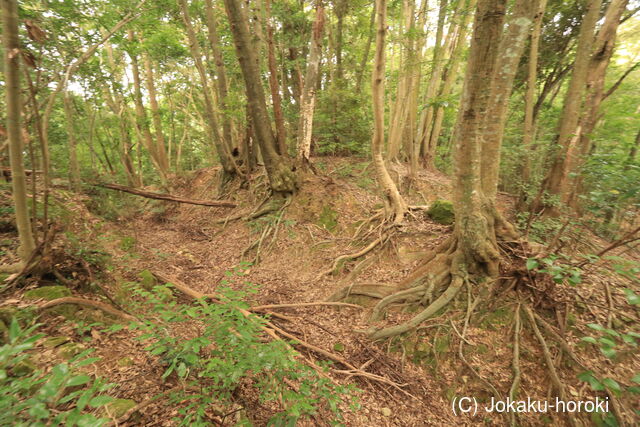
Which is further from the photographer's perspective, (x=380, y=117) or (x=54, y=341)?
(x=380, y=117)

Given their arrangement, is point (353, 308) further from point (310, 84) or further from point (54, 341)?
point (310, 84)

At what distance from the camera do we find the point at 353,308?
503cm

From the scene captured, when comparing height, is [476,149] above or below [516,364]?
above

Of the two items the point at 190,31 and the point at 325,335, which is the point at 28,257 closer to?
the point at 325,335

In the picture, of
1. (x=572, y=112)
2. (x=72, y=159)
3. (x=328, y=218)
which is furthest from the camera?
(x=328, y=218)

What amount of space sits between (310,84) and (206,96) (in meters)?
3.52

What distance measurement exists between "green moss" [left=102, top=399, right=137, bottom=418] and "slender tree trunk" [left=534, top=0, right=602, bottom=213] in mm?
8484

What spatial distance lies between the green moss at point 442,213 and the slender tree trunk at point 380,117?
67 centimetres

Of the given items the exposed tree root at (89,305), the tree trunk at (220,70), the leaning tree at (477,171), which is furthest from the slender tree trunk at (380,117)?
the exposed tree root at (89,305)

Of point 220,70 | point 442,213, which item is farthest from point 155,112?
point 442,213

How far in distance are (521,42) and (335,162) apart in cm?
744

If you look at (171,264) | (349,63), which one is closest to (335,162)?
(349,63)

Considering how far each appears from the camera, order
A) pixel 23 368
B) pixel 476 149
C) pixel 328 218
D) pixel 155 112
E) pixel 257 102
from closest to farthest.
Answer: pixel 23 368 → pixel 476 149 → pixel 257 102 → pixel 328 218 → pixel 155 112

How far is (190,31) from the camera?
8.21 metres
